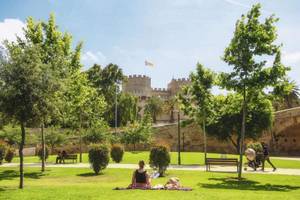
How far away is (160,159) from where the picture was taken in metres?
21.0

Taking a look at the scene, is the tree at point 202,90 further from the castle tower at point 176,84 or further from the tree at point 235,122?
the castle tower at point 176,84

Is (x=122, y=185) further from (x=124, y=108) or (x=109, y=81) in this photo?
(x=109, y=81)

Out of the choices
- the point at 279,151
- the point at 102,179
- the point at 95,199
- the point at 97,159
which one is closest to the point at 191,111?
the point at 97,159

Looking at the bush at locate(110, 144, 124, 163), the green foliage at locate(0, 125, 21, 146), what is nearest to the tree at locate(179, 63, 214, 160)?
the bush at locate(110, 144, 124, 163)

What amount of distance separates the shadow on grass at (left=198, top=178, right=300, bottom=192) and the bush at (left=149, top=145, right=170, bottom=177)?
3.31 meters

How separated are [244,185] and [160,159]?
224 inches

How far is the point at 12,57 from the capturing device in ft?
49.6

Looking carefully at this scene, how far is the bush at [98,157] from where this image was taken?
73.3 ft

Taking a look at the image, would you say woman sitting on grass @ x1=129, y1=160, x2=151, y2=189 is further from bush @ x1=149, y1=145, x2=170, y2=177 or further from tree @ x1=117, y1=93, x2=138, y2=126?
tree @ x1=117, y1=93, x2=138, y2=126

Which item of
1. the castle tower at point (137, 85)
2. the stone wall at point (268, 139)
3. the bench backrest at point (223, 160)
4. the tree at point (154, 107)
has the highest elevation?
the castle tower at point (137, 85)

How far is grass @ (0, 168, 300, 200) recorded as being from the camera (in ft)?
39.3

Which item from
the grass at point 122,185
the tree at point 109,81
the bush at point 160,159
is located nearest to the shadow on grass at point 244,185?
the grass at point 122,185

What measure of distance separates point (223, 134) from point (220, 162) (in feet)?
64.8

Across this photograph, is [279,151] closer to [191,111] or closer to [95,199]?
[191,111]
